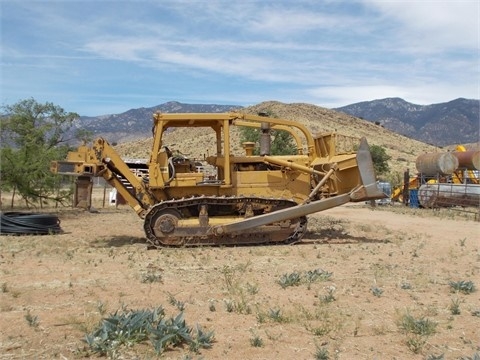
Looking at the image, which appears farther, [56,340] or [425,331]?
[425,331]

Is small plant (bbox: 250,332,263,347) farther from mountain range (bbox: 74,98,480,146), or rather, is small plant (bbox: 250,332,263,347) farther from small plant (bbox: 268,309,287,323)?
mountain range (bbox: 74,98,480,146)

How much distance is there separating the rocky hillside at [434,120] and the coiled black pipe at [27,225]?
124319 millimetres

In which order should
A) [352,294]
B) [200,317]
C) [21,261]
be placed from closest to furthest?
[200,317]
[352,294]
[21,261]

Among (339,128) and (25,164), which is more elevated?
(339,128)

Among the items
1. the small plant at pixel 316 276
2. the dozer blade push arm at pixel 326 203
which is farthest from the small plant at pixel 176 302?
the dozer blade push arm at pixel 326 203

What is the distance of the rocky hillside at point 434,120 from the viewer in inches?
5591

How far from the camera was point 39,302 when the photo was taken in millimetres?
6191

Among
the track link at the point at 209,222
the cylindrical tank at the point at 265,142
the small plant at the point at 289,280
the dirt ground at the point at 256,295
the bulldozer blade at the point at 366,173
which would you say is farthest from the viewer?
the cylindrical tank at the point at 265,142

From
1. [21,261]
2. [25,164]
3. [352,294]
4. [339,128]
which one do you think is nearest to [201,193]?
[21,261]

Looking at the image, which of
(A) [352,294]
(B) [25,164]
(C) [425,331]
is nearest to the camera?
(C) [425,331]

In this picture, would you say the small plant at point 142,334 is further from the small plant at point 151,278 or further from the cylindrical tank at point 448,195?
the cylindrical tank at point 448,195

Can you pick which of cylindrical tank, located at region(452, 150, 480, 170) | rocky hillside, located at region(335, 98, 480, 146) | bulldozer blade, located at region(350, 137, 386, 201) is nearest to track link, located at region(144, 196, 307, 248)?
bulldozer blade, located at region(350, 137, 386, 201)

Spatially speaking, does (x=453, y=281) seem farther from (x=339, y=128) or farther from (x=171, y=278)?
(x=339, y=128)

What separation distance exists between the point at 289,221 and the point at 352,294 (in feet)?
14.3
